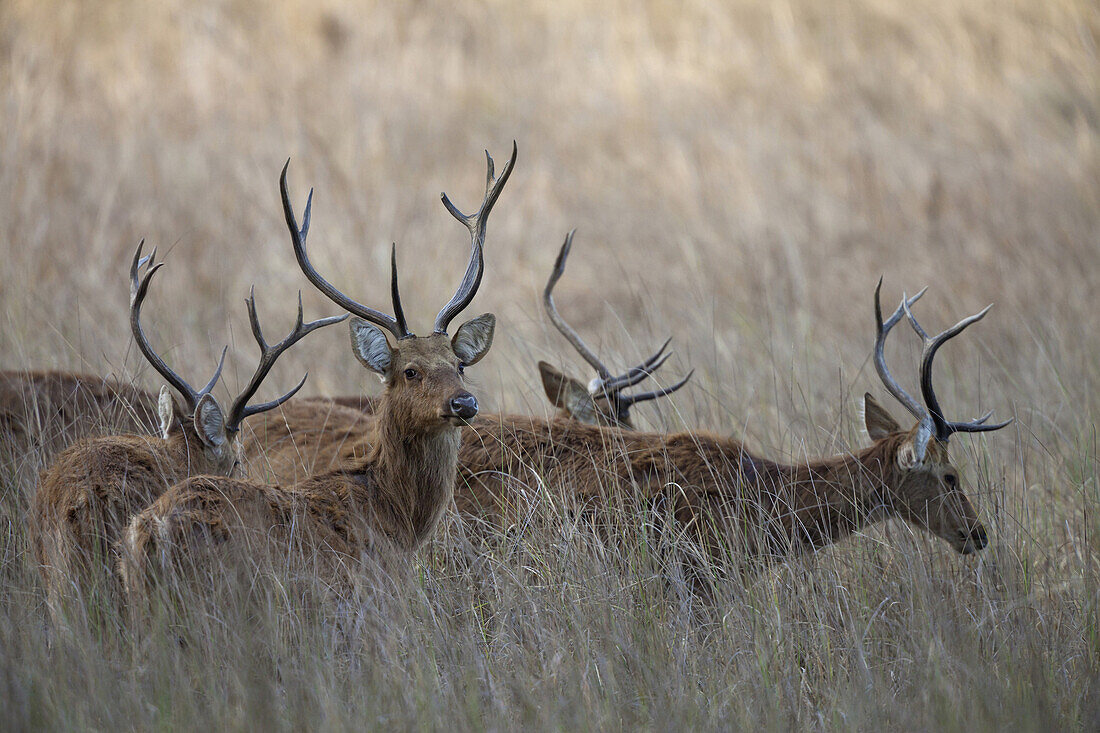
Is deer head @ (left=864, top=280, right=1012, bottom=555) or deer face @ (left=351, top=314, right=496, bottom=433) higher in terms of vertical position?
deer face @ (left=351, top=314, right=496, bottom=433)

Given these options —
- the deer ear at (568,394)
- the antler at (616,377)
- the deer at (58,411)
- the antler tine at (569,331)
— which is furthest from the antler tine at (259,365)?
the antler tine at (569,331)

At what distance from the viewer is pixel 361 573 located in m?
3.94

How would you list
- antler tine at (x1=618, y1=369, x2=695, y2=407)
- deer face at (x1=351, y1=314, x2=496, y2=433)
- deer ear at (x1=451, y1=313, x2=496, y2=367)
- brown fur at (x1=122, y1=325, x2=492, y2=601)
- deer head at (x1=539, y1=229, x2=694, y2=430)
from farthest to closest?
deer head at (x1=539, y1=229, x2=694, y2=430) < antler tine at (x1=618, y1=369, x2=695, y2=407) < deer ear at (x1=451, y1=313, x2=496, y2=367) < deer face at (x1=351, y1=314, x2=496, y2=433) < brown fur at (x1=122, y1=325, x2=492, y2=601)

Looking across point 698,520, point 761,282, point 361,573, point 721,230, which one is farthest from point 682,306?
point 361,573

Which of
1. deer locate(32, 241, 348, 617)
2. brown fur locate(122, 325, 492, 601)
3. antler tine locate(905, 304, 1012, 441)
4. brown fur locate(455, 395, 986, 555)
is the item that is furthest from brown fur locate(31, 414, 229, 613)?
antler tine locate(905, 304, 1012, 441)

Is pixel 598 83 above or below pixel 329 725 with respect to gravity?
above

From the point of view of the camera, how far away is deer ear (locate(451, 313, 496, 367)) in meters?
4.57

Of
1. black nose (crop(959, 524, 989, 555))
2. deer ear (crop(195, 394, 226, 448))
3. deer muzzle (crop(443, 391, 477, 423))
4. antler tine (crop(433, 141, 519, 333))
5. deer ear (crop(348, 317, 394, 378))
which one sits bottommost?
black nose (crop(959, 524, 989, 555))

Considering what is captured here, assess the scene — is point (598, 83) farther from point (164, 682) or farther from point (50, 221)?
point (164, 682)

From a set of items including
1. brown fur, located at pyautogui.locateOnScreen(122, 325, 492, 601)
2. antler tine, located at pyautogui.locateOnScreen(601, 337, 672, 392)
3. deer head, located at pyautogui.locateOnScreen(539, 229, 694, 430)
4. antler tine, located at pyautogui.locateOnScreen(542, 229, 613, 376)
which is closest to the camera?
brown fur, located at pyautogui.locateOnScreen(122, 325, 492, 601)

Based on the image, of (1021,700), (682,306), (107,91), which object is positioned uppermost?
(107,91)

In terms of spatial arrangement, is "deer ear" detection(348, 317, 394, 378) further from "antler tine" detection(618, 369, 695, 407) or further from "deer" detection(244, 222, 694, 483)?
"antler tine" detection(618, 369, 695, 407)

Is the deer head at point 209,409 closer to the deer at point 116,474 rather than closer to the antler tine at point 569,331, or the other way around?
the deer at point 116,474

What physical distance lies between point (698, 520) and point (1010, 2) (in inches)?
509
